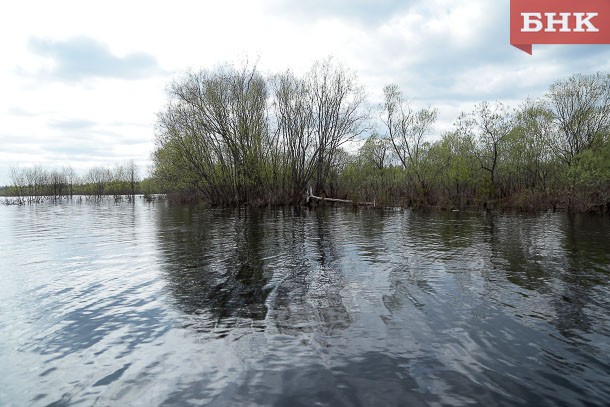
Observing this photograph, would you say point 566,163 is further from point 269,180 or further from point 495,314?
point 495,314

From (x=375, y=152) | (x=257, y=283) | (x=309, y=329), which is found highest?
(x=375, y=152)

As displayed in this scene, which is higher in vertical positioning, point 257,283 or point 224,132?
point 224,132

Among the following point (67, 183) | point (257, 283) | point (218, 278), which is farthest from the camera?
point (67, 183)

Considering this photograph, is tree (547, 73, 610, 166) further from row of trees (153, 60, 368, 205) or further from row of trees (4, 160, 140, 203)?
row of trees (4, 160, 140, 203)

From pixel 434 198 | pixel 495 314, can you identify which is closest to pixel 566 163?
pixel 434 198

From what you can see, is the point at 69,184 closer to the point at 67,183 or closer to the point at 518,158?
the point at 67,183

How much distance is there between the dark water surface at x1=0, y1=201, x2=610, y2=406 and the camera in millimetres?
5062

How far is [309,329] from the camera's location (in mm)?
7137

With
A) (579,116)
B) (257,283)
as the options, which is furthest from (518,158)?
(257,283)

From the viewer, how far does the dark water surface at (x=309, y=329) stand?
506cm

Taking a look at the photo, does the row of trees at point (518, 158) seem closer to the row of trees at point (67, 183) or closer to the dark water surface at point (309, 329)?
the dark water surface at point (309, 329)

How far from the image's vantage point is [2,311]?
27.6ft

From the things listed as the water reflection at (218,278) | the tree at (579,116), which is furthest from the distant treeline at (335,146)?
the water reflection at (218,278)


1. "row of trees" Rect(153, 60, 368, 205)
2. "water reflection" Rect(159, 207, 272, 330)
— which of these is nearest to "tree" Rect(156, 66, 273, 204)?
"row of trees" Rect(153, 60, 368, 205)
